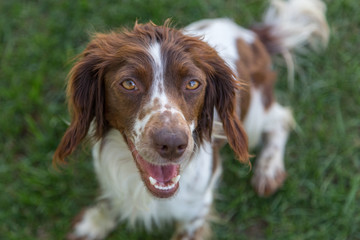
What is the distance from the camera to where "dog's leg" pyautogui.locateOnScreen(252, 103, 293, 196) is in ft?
13.9

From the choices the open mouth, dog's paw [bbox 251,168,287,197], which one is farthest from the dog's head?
dog's paw [bbox 251,168,287,197]

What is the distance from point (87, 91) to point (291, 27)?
258 cm

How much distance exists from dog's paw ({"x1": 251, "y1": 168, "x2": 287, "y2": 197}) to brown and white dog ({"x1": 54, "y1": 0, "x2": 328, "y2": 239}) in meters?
0.01

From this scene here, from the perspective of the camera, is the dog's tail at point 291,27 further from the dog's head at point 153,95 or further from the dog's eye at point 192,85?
the dog's eye at point 192,85

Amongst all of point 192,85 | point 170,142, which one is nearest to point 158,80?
point 192,85

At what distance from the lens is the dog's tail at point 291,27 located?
4539mm

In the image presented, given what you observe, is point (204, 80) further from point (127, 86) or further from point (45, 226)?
point (45, 226)

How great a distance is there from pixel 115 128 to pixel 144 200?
2.38 feet

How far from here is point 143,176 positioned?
2889mm

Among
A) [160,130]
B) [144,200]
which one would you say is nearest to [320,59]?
[144,200]

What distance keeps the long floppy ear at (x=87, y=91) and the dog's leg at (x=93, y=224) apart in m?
1.13

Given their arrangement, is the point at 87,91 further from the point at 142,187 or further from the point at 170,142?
the point at 142,187

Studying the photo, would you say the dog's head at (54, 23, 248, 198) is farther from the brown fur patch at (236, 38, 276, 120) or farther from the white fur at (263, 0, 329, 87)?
the white fur at (263, 0, 329, 87)

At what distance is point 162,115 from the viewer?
2.57 m
